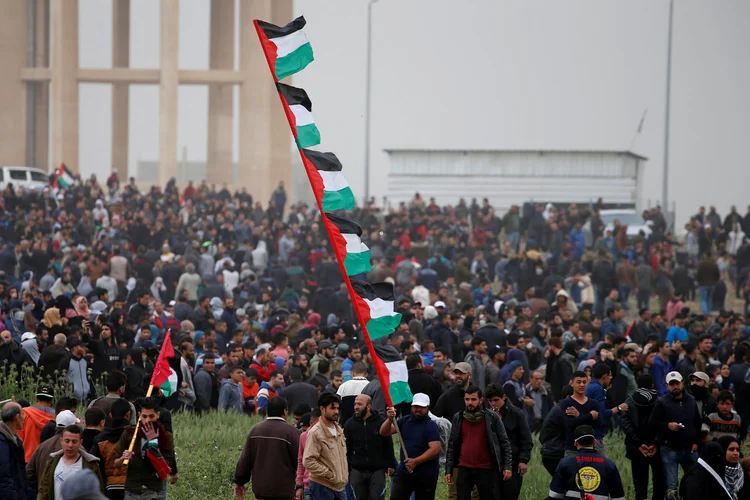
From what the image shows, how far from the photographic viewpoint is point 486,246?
33.7 metres

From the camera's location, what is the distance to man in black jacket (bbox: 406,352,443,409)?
1384 cm

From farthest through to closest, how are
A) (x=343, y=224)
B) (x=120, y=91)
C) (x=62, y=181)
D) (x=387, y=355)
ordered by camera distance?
(x=120, y=91)
(x=62, y=181)
(x=343, y=224)
(x=387, y=355)

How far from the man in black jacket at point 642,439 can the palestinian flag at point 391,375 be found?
11.1ft

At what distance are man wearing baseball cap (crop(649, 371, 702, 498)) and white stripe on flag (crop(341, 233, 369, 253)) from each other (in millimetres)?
3926

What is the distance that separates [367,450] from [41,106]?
44.3m

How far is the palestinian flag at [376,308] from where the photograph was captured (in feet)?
37.5

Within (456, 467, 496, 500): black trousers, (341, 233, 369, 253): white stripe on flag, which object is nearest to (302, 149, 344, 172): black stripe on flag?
(341, 233, 369, 253): white stripe on flag

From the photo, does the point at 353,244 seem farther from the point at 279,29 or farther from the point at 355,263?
the point at 279,29

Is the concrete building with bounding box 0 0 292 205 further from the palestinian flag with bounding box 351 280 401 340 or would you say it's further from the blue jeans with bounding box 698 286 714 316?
the palestinian flag with bounding box 351 280 401 340

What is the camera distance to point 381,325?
11477 millimetres

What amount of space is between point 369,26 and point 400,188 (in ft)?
21.2

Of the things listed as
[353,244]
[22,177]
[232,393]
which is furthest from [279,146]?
[353,244]

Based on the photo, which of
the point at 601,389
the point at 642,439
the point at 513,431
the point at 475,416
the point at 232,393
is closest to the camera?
the point at 475,416

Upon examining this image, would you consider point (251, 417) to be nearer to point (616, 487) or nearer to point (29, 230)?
point (616, 487)
